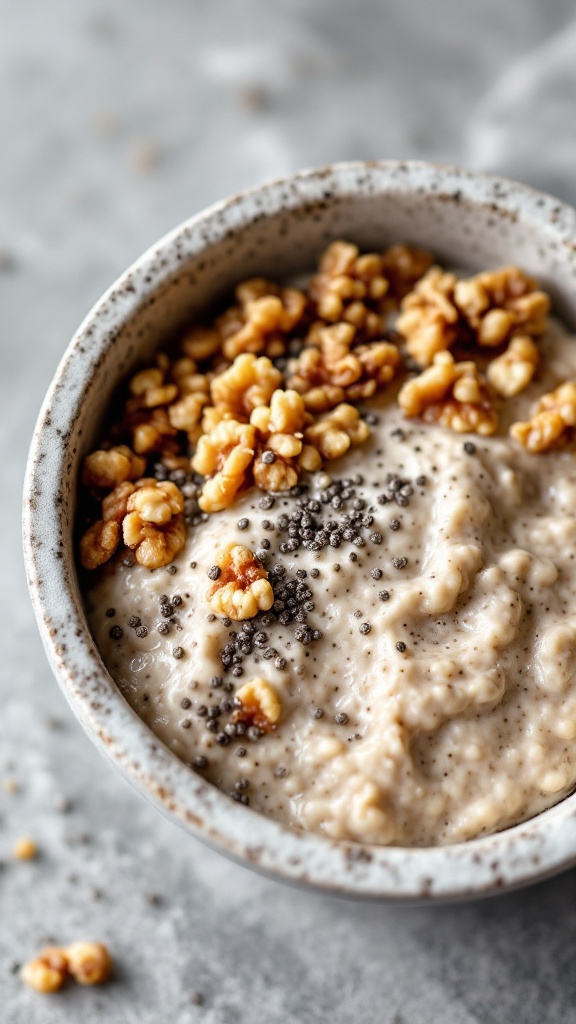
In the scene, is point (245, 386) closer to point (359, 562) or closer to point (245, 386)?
point (245, 386)

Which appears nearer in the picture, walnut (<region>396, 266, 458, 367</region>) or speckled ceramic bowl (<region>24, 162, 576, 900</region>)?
speckled ceramic bowl (<region>24, 162, 576, 900</region>)

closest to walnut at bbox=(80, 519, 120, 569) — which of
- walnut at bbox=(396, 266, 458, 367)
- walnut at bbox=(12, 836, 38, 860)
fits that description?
walnut at bbox=(396, 266, 458, 367)

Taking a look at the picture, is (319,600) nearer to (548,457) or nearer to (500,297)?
(548,457)

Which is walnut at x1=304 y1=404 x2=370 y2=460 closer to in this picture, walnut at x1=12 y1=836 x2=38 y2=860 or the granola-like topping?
the granola-like topping

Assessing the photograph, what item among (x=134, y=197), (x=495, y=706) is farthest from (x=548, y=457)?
(x=134, y=197)

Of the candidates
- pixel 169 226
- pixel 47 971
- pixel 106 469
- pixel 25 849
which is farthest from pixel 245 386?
pixel 47 971
